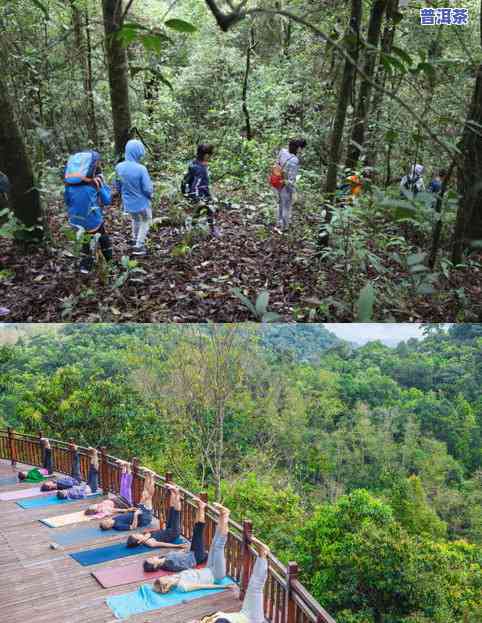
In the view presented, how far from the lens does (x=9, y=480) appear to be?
18.1 feet

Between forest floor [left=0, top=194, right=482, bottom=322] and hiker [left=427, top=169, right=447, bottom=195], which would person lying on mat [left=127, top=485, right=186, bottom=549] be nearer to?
forest floor [left=0, top=194, right=482, bottom=322]

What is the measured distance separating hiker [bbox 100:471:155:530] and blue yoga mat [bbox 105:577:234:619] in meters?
1.22

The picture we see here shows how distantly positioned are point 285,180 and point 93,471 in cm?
363

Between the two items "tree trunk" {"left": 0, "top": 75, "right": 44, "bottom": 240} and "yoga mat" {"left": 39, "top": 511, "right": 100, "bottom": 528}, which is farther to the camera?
"yoga mat" {"left": 39, "top": 511, "right": 100, "bottom": 528}

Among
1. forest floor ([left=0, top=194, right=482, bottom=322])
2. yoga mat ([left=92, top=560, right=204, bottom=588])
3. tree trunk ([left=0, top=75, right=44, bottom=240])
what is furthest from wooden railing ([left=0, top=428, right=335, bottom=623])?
tree trunk ([left=0, top=75, right=44, bottom=240])

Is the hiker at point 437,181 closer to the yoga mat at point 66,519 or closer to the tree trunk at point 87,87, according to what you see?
the tree trunk at point 87,87

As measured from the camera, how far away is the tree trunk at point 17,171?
120 inches

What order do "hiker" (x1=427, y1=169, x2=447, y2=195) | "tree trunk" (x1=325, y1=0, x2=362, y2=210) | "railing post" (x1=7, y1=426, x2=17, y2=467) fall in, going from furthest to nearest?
"railing post" (x1=7, y1=426, x2=17, y2=467), "hiker" (x1=427, y1=169, x2=447, y2=195), "tree trunk" (x1=325, y1=0, x2=362, y2=210)

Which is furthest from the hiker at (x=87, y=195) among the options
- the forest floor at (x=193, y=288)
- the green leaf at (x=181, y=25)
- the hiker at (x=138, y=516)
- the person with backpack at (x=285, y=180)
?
the hiker at (x=138, y=516)

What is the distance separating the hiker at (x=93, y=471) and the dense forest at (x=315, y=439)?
0.88ft

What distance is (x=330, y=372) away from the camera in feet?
13.7

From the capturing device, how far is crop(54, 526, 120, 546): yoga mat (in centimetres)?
423

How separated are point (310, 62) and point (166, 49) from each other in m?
0.97

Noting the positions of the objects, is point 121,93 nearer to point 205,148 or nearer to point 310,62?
point 205,148
